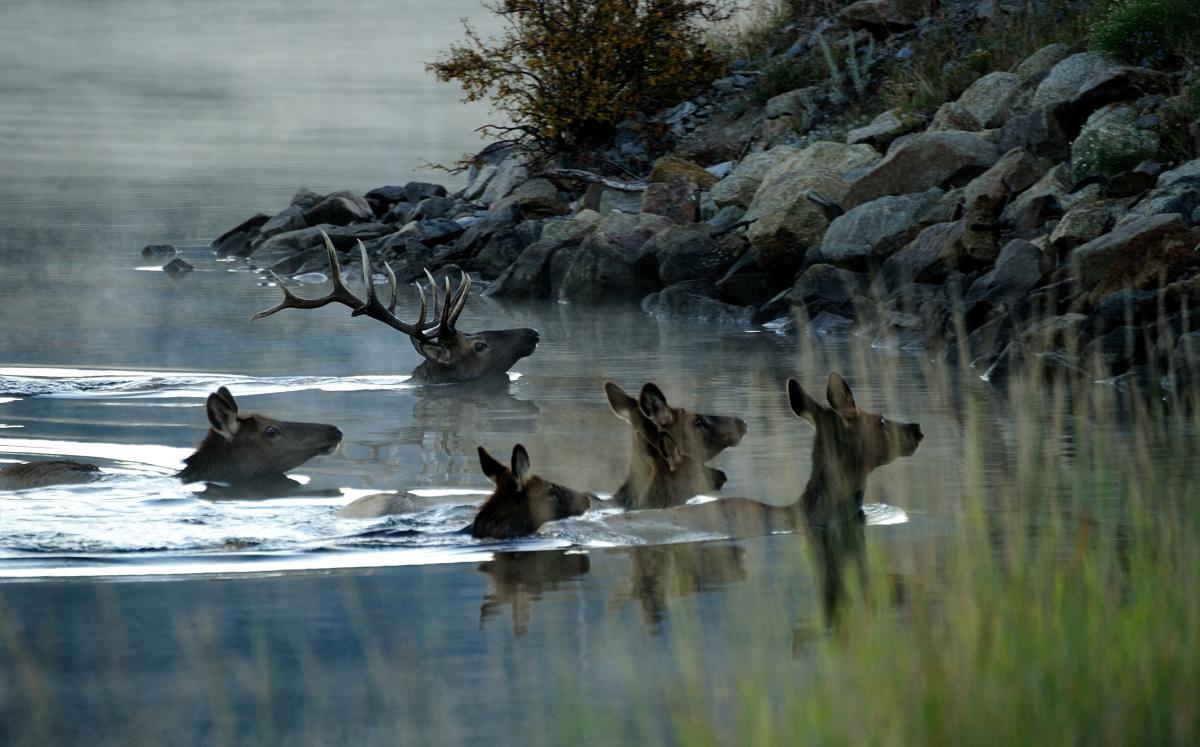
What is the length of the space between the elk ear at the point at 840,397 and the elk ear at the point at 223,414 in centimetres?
370

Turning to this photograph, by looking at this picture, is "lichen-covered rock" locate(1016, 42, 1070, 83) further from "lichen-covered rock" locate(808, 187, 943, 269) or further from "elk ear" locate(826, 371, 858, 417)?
"elk ear" locate(826, 371, 858, 417)

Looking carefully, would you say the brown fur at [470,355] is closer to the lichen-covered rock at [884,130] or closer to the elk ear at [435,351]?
the elk ear at [435,351]

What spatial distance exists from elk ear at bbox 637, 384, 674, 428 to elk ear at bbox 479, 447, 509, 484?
738mm

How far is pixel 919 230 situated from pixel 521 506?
12.7m

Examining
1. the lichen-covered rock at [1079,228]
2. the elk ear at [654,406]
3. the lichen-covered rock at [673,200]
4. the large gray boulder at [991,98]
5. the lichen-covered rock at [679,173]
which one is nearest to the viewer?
the elk ear at [654,406]

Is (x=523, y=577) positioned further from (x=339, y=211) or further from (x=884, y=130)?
(x=339, y=211)

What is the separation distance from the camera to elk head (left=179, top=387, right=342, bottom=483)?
10.8 meters

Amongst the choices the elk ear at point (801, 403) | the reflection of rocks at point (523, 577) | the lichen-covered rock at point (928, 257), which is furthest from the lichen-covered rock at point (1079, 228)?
the reflection of rocks at point (523, 577)

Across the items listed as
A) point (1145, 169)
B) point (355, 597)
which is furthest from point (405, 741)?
point (1145, 169)

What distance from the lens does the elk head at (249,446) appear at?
1076 centimetres

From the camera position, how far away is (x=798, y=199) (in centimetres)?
2203

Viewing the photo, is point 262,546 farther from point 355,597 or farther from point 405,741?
point 405,741

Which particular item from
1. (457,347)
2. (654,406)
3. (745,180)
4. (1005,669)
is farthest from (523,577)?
(745,180)

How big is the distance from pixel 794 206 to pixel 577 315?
3278 mm
